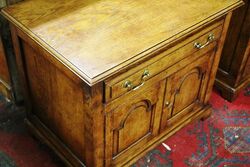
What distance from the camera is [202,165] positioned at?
1808mm

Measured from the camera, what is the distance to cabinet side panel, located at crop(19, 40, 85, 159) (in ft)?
4.65

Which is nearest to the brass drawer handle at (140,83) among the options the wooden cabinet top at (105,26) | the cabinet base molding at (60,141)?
the wooden cabinet top at (105,26)

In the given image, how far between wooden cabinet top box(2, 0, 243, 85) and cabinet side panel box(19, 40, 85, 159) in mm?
122

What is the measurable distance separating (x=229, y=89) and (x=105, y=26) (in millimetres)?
993

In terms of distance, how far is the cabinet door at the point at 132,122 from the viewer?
Answer: 1.44m

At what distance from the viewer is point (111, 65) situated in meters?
1.25

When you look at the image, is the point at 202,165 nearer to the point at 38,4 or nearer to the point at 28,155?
the point at 28,155

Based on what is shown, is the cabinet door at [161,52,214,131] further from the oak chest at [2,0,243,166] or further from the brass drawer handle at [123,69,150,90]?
the brass drawer handle at [123,69,150,90]

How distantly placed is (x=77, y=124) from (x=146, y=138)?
14.5 inches

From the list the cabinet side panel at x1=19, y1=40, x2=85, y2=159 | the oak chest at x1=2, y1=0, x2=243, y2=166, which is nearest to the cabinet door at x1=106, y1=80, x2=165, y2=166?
the oak chest at x1=2, y1=0, x2=243, y2=166

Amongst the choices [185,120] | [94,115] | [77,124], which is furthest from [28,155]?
[185,120]

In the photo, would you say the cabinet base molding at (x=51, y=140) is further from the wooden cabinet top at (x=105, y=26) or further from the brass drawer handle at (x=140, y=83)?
the wooden cabinet top at (x=105, y=26)

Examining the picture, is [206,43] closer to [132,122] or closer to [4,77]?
[132,122]

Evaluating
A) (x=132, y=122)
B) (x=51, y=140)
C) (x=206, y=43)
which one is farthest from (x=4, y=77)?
(x=206, y=43)
